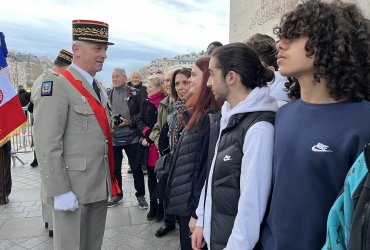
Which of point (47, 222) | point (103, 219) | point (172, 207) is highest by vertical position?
point (172, 207)

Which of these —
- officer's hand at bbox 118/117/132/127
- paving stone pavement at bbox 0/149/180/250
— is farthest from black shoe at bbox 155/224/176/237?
officer's hand at bbox 118/117/132/127

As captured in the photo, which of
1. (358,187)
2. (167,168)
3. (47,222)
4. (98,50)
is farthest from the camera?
(47,222)

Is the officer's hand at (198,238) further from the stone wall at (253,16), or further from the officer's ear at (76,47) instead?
the stone wall at (253,16)

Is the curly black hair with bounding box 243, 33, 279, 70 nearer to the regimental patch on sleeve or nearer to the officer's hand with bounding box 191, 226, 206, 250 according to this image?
the officer's hand with bounding box 191, 226, 206, 250

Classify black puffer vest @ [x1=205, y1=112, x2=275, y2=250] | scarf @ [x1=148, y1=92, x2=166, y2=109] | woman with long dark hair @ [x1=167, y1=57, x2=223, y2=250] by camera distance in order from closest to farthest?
black puffer vest @ [x1=205, y1=112, x2=275, y2=250], woman with long dark hair @ [x1=167, y1=57, x2=223, y2=250], scarf @ [x1=148, y1=92, x2=166, y2=109]

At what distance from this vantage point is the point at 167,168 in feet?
9.51

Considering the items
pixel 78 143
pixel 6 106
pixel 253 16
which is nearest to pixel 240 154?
pixel 78 143

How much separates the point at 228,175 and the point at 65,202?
1329 mm

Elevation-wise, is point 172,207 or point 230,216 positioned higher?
point 230,216

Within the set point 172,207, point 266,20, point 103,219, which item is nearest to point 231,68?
point 172,207

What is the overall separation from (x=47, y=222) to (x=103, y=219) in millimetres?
1655

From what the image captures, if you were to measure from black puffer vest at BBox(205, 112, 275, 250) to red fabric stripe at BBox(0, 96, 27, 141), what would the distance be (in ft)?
14.0

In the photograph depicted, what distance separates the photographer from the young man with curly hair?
1.18 m

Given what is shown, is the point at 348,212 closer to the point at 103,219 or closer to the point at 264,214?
the point at 264,214
